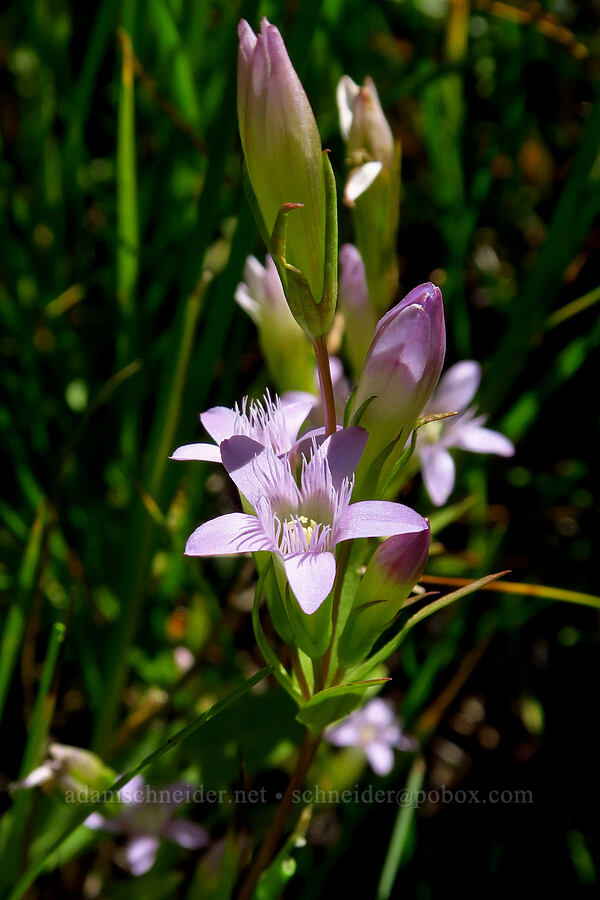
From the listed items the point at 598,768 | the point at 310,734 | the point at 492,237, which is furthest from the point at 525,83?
the point at 310,734

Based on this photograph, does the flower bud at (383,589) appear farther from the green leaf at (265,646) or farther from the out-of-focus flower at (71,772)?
the out-of-focus flower at (71,772)

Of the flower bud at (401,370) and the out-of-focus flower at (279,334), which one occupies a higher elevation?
the flower bud at (401,370)

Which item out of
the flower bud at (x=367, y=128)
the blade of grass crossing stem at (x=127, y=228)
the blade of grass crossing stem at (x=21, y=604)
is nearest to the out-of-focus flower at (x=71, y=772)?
the blade of grass crossing stem at (x=21, y=604)

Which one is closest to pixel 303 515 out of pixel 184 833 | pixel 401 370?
pixel 401 370

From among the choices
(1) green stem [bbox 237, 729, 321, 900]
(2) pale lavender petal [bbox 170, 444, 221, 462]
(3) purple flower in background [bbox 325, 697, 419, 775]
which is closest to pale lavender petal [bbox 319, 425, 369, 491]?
(2) pale lavender petal [bbox 170, 444, 221, 462]

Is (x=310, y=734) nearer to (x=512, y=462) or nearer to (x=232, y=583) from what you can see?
(x=232, y=583)

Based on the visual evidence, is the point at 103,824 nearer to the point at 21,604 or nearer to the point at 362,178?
the point at 21,604

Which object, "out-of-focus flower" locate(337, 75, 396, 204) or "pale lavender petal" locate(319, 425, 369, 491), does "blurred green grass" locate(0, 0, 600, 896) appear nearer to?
"out-of-focus flower" locate(337, 75, 396, 204)
